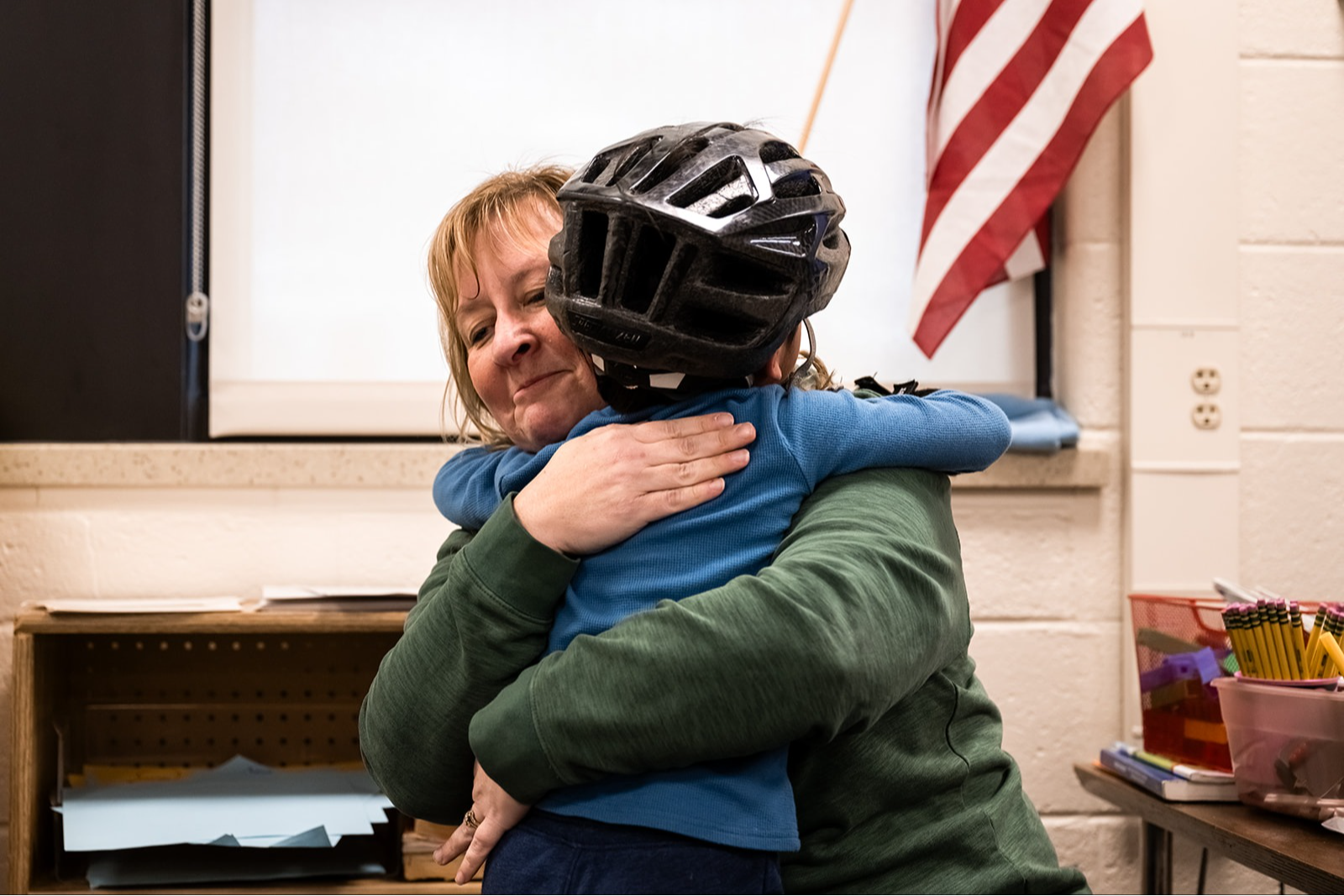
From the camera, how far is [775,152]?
86 centimetres

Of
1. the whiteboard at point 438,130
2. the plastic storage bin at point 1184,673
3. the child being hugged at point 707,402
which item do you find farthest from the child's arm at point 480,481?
the whiteboard at point 438,130

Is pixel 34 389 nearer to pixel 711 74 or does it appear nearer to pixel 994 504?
pixel 711 74

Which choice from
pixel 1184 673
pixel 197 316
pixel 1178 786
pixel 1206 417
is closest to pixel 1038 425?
pixel 1206 417

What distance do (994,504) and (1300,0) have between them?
1227mm

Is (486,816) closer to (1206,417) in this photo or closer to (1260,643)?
(1260,643)

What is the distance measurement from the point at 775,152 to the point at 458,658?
47cm

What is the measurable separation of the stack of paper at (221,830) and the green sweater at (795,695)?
2.99 ft

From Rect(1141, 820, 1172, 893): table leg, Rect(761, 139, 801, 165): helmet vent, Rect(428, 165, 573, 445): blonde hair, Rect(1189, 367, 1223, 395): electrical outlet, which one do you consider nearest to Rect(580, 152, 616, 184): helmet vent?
Rect(761, 139, 801, 165): helmet vent

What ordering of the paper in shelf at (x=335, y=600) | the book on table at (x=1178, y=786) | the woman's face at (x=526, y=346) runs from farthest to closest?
the paper in shelf at (x=335, y=600)
the book on table at (x=1178, y=786)
the woman's face at (x=526, y=346)

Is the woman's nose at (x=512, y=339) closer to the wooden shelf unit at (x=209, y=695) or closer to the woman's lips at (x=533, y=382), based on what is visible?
the woman's lips at (x=533, y=382)

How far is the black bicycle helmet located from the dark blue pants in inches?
13.6

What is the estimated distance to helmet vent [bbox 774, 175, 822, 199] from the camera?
83 cm

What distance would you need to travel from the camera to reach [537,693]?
29.7 inches

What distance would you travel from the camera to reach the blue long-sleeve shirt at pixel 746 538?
765 mm
